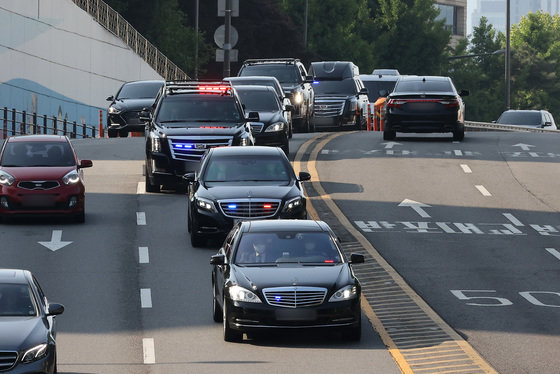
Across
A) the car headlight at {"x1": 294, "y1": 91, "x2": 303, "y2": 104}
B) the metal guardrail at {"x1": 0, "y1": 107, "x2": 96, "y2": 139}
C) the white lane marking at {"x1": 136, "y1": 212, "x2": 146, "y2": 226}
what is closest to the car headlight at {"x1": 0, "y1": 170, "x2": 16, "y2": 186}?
the white lane marking at {"x1": 136, "y1": 212, "x2": 146, "y2": 226}

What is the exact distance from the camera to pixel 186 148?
3028cm

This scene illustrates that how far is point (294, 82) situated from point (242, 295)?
2994 cm

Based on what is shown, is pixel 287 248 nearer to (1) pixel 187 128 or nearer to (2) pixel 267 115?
(1) pixel 187 128

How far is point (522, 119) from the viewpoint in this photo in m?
60.9

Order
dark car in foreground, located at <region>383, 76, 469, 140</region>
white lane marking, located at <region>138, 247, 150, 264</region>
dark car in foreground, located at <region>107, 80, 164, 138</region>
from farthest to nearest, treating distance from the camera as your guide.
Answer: dark car in foreground, located at <region>107, 80, 164, 138</region>
dark car in foreground, located at <region>383, 76, 469, 140</region>
white lane marking, located at <region>138, 247, 150, 264</region>

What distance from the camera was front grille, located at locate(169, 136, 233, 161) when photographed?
99.2 ft

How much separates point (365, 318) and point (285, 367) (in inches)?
143

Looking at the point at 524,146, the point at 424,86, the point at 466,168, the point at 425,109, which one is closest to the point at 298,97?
the point at 424,86

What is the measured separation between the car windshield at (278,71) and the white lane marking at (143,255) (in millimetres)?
22367

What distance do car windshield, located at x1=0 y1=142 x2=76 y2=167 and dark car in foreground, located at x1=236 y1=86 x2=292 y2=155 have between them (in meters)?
7.36

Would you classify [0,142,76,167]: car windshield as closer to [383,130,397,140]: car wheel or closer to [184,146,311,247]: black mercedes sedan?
[184,146,311,247]: black mercedes sedan

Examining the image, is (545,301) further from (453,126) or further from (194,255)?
(453,126)

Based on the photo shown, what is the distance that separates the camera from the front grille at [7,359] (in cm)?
1278

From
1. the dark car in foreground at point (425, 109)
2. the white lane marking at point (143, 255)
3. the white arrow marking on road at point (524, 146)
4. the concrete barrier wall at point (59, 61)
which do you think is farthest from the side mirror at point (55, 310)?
the concrete barrier wall at point (59, 61)
